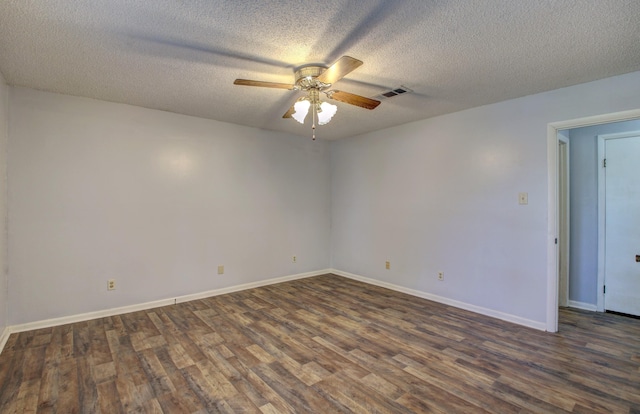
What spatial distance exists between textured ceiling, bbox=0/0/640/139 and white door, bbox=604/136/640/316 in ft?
4.44

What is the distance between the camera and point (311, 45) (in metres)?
2.11

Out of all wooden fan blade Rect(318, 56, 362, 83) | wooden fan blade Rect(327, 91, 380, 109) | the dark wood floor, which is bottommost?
the dark wood floor

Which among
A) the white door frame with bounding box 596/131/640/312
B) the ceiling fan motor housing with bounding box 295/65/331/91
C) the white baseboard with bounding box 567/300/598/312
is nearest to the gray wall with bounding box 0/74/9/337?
the ceiling fan motor housing with bounding box 295/65/331/91

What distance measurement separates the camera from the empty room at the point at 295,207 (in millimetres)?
1919

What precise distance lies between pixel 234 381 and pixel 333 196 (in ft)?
12.0

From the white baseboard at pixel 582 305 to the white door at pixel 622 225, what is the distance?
12 cm

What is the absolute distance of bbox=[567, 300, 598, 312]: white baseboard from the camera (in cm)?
351

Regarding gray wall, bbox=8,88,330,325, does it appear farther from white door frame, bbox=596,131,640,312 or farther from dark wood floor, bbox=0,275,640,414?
white door frame, bbox=596,131,640,312

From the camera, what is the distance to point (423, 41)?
2070 millimetres

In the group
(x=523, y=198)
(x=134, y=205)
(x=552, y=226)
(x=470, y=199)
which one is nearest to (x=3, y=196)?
(x=134, y=205)

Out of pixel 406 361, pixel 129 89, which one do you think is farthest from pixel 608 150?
pixel 129 89

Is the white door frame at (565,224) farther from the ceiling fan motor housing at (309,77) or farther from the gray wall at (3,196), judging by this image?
the gray wall at (3,196)

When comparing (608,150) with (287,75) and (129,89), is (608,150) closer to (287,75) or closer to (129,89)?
(287,75)

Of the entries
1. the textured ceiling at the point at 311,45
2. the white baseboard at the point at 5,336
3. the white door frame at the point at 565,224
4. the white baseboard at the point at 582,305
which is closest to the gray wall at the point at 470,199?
the textured ceiling at the point at 311,45
